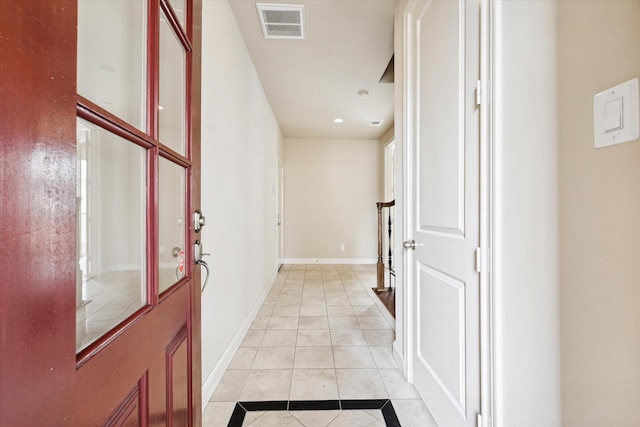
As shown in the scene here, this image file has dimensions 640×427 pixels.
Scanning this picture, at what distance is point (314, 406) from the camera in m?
1.59

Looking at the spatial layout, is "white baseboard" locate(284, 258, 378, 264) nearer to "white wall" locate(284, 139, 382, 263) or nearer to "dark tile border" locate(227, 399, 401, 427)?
"white wall" locate(284, 139, 382, 263)

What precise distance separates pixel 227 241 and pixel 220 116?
2.93 ft

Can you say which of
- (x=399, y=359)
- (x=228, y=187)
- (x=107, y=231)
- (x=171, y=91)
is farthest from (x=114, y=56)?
(x=399, y=359)

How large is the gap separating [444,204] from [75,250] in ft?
4.41

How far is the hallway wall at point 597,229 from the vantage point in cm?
67

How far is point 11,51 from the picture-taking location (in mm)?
336

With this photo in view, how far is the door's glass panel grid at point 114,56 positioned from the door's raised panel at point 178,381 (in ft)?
2.17

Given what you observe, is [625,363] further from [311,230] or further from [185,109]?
[311,230]

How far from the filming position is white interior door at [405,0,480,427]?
114 centimetres

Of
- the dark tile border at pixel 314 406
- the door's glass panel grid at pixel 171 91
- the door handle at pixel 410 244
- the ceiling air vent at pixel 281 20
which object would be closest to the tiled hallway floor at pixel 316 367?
the dark tile border at pixel 314 406

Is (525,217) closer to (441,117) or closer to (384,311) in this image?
(441,117)

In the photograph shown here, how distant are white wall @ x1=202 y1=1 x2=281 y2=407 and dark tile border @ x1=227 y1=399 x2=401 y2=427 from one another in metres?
0.24

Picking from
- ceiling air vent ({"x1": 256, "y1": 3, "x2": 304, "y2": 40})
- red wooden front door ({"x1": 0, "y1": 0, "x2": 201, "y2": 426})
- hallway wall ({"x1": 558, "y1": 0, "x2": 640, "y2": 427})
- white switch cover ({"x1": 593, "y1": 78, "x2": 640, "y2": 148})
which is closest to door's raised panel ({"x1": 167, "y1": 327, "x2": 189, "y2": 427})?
red wooden front door ({"x1": 0, "y1": 0, "x2": 201, "y2": 426})

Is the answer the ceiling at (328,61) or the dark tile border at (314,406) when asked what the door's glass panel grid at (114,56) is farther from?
the ceiling at (328,61)
